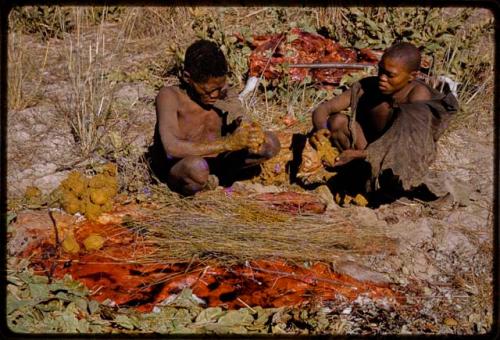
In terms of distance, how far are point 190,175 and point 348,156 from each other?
102cm

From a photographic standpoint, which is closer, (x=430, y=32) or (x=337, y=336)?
(x=337, y=336)

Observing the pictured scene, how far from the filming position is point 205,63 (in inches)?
149

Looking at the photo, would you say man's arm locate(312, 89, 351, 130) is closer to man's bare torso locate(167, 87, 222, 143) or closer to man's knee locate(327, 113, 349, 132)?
man's knee locate(327, 113, 349, 132)

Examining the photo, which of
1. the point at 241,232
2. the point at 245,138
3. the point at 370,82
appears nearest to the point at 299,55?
the point at 370,82

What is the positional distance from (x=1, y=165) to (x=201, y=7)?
10.0 feet

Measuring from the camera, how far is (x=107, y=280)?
342 cm

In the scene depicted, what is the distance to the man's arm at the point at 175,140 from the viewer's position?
392 cm

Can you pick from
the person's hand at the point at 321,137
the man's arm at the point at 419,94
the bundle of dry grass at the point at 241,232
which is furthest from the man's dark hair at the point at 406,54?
the bundle of dry grass at the point at 241,232

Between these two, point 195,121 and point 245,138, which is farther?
point 195,121

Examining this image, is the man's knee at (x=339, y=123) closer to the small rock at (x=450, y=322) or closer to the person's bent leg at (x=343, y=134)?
the person's bent leg at (x=343, y=134)

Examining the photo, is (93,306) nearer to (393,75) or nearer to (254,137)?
(254,137)

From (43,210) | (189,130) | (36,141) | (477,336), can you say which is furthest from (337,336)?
(36,141)

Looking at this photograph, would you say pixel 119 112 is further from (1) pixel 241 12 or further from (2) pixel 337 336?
(2) pixel 337 336

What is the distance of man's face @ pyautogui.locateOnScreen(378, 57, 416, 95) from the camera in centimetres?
401
